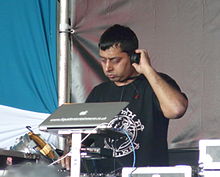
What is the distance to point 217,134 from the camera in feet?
14.8

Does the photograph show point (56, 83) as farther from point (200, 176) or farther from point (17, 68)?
point (200, 176)

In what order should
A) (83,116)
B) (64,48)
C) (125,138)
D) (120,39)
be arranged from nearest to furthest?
(83,116)
(125,138)
(120,39)
(64,48)

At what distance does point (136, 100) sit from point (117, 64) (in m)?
0.28

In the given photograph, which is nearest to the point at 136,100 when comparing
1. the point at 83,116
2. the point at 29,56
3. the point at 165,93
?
the point at 165,93

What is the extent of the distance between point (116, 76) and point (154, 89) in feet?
1.36

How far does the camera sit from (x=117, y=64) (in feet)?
14.2

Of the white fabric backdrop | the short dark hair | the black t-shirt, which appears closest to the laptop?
the black t-shirt

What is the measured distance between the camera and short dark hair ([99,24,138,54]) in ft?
14.4

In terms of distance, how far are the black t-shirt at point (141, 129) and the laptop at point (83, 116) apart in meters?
0.98

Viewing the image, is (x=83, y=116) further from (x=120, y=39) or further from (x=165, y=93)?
(x=120, y=39)

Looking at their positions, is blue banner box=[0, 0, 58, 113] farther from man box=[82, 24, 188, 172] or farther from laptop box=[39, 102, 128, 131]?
laptop box=[39, 102, 128, 131]

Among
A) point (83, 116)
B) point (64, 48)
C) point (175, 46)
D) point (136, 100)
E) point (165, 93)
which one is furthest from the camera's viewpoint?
point (64, 48)

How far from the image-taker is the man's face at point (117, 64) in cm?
434

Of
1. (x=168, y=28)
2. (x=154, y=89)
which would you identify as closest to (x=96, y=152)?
(x=154, y=89)
